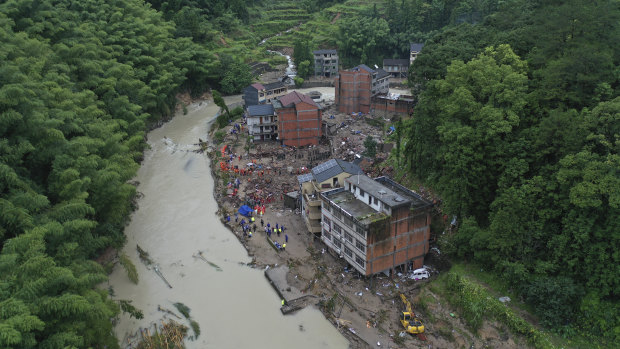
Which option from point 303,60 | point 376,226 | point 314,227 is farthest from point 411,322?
point 303,60

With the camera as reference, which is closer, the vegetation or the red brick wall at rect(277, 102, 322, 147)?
the vegetation

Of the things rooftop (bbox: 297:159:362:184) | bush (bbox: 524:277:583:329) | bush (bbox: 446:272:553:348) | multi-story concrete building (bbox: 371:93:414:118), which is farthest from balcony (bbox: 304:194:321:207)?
multi-story concrete building (bbox: 371:93:414:118)

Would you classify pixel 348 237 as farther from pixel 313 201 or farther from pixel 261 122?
pixel 261 122

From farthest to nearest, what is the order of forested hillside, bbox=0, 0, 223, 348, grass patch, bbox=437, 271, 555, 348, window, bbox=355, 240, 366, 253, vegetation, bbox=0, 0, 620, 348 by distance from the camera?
window, bbox=355, 240, 366, 253
grass patch, bbox=437, 271, 555, 348
vegetation, bbox=0, 0, 620, 348
forested hillside, bbox=0, 0, 223, 348

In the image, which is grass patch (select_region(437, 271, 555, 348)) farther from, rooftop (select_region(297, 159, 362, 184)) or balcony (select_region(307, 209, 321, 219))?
rooftop (select_region(297, 159, 362, 184))

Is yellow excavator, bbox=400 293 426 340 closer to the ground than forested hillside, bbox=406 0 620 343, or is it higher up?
closer to the ground

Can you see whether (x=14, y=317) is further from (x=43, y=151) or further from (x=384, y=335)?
(x=384, y=335)

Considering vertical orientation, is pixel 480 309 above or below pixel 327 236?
below

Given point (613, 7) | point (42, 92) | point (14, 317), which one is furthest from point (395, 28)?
point (14, 317)
